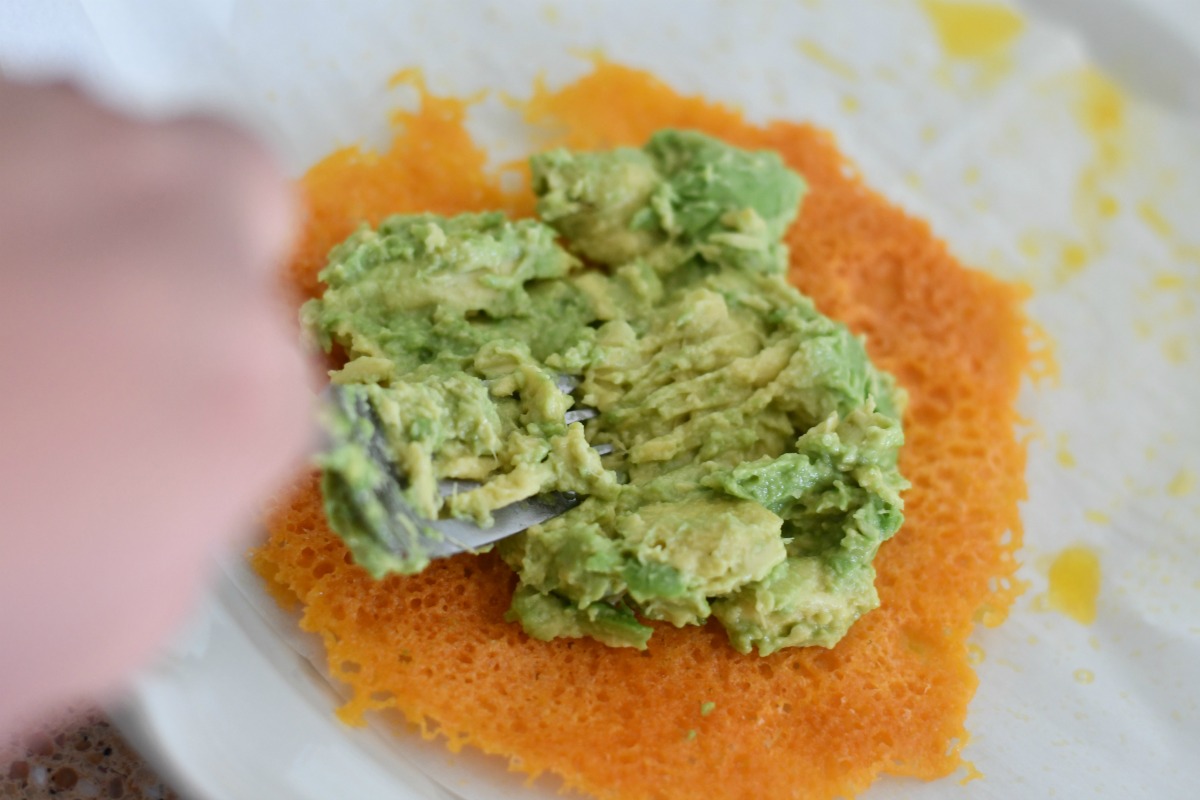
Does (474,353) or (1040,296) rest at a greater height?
(1040,296)

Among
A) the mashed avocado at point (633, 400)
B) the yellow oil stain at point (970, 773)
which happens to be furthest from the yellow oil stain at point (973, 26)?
the yellow oil stain at point (970, 773)

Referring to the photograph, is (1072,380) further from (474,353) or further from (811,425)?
(474,353)

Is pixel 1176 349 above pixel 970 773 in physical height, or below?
above

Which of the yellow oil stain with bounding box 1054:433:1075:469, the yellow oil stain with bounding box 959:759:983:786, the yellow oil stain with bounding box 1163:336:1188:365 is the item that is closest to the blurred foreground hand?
the yellow oil stain with bounding box 959:759:983:786

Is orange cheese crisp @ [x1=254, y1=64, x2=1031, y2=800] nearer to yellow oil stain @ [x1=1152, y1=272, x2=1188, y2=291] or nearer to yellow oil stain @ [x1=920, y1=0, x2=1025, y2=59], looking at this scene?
yellow oil stain @ [x1=1152, y1=272, x2=1188, y2=291]

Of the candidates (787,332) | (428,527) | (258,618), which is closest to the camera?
(428,527)

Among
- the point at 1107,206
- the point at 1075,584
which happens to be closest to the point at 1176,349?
the point at 1107,206

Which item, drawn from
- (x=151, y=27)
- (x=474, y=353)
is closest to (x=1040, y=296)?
(x=474, y=353)

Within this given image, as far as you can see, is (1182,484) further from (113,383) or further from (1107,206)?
(113,383)
